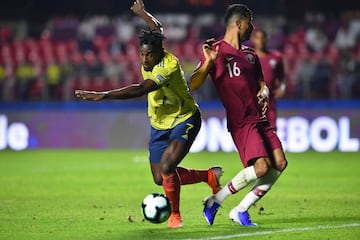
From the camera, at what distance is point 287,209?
444 inches

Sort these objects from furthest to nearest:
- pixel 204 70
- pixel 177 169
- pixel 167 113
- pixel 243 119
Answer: pixel 177 169, pixel 167 113, pixel 243 119, pixel 204 70

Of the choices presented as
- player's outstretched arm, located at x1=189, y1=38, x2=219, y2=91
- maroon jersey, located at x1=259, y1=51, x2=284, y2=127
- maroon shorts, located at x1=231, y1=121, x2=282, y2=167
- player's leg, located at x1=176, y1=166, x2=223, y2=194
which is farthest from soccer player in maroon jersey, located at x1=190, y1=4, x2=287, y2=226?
maroon jersey, located at x1=259, y1=51, x2=284, y2=127

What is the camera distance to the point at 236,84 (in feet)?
31.6

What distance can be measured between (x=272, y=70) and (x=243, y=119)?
17.1 ft

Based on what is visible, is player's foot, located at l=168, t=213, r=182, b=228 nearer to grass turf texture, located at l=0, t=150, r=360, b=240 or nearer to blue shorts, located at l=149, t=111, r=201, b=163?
grass turf texture, located at l=0, t=150, r=360, b=240

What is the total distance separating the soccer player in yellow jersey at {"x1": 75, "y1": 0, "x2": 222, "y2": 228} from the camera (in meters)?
9.39

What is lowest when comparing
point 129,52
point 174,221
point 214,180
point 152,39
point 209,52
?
point 174,221

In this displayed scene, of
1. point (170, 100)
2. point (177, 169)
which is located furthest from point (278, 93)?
point (170, 100)

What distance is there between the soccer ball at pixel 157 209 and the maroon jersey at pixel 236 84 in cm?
118

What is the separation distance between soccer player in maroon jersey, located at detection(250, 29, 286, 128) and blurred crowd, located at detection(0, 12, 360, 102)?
6893 mm

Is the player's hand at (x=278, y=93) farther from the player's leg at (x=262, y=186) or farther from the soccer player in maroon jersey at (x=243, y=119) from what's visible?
the player's leg at (x=262, y=186)

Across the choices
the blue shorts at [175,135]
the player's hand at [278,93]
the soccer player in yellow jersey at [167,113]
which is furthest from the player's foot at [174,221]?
the player's hand at [278,93]

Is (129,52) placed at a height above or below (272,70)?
below

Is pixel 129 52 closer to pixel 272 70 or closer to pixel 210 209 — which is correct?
pixel 272 70
